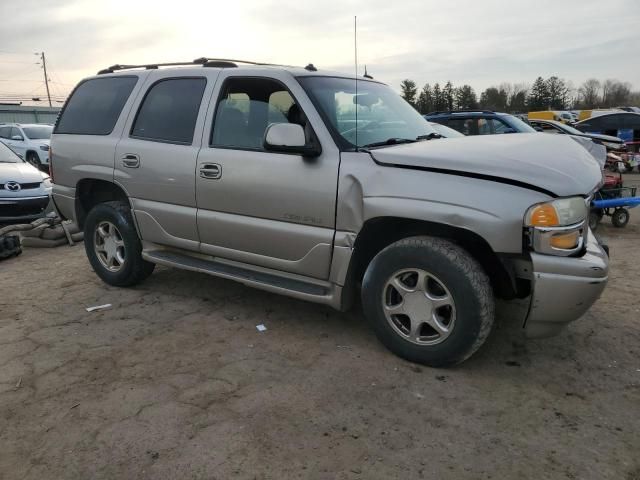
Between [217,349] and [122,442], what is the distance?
109cm

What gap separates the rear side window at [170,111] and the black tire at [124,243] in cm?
72

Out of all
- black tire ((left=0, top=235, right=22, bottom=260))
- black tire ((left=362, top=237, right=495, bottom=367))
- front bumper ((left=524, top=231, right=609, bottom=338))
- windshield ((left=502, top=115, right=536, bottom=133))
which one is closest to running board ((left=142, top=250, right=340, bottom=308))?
black tire ((left=362, top=237, right=495, bottom=367))

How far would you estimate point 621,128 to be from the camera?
55.0ft

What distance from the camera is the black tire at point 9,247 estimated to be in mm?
6457

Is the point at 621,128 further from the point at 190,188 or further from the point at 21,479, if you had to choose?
the point at 21,479

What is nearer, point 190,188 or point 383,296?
point 383,296

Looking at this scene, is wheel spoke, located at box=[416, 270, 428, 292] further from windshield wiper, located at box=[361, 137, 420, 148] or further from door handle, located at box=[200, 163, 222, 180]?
door handle, located at box=[200, 163, 222, 180]

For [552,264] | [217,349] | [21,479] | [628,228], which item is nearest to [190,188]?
[217,349]

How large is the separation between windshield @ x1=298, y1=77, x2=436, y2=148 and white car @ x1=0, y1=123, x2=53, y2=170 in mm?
14839

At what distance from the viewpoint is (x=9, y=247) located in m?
6.52

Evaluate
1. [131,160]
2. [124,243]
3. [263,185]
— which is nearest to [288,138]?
[263,185]

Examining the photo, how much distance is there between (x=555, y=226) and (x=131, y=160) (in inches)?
Answer: 131

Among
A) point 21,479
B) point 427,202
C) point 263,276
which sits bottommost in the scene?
point 21,479

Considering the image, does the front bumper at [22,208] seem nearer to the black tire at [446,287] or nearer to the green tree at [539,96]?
the black tire at [446,287]
